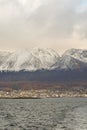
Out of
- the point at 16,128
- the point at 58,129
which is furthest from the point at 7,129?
the point at 58,129

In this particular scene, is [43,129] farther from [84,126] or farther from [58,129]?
[84,126]

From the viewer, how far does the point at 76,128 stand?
289 feet

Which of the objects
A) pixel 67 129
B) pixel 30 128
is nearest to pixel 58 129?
pixel 67 129

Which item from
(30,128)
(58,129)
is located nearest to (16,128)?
(30,128)

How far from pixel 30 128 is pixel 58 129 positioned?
731 cm

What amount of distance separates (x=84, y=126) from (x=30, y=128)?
1142cm

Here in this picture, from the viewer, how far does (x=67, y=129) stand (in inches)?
3366

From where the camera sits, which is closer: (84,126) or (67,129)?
(67,129)

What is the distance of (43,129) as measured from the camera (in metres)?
87.4

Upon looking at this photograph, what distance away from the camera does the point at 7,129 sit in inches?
3425

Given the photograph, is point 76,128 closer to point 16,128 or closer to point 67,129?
point 67,129

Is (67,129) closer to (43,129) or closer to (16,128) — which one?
(43,129)

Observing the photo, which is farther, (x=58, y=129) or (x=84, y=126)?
(x=84, y=126)

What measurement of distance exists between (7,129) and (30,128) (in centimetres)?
562
